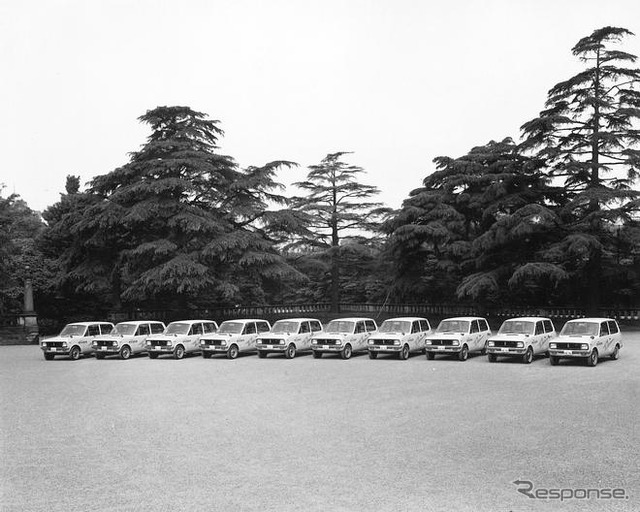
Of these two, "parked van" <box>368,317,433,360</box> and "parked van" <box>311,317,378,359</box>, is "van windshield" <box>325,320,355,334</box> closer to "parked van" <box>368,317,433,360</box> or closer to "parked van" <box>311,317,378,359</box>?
"parked van" <box>311,317,378,359</box>

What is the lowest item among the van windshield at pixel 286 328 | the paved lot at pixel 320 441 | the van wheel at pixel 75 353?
the paved lot at pixel 320 441

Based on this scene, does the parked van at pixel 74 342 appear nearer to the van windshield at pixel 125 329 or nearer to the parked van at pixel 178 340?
the van windshield at pixel 125 329

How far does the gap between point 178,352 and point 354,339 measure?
708 centimetres

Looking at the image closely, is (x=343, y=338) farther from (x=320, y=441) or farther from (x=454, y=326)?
(x=320, y=441)

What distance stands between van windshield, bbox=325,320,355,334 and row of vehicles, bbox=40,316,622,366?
4 cm

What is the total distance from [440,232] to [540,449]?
32.2 m

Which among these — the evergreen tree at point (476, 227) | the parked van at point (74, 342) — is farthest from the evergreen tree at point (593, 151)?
the parked van at point (74, 342)

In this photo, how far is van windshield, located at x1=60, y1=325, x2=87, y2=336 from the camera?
29.6 metres

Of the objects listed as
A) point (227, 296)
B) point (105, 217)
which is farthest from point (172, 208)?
point (227, 296)

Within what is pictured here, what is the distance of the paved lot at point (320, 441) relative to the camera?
8742 mm

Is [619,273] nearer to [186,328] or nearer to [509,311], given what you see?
[509,311]

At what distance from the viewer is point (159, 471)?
32.5 feet

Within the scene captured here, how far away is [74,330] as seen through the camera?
98.0 feet

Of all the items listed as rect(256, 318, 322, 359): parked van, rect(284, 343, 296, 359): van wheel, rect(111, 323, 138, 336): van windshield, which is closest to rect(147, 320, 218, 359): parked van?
rect(111, 323, 138, 336): van windshield
